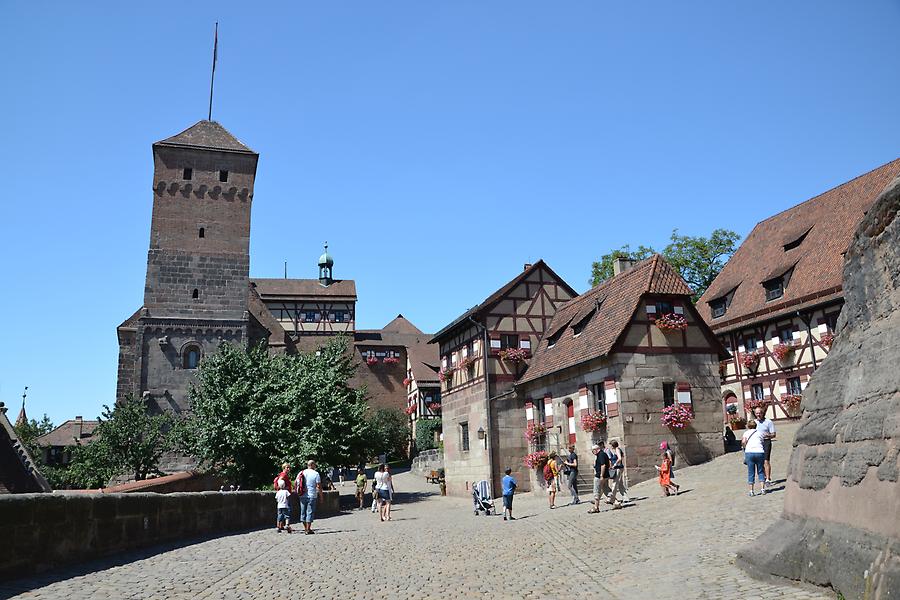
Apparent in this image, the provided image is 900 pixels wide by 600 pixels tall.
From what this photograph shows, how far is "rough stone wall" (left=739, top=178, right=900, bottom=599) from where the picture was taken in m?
5.58

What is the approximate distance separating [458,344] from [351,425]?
6653 millimetres

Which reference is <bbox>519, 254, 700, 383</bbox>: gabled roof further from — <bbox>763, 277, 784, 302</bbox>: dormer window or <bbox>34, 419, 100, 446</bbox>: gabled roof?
<bbox>34, 419, 100, 446</bbox>: gabled roof

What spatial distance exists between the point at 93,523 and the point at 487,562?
512cm

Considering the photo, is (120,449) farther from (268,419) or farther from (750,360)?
(750,360)

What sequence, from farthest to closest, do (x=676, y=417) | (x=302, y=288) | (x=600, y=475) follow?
(x=302, y=288) < (x=676, y=417) < (x=600, y=475)

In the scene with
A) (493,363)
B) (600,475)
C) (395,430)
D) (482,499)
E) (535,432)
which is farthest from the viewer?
(395,430)

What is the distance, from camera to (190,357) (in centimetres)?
3800

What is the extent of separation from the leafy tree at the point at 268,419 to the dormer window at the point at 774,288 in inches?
618

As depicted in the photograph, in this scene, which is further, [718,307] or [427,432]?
[427,432]

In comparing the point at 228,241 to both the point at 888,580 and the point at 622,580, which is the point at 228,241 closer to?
the point at 622,580

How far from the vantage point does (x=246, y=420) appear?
25156mm

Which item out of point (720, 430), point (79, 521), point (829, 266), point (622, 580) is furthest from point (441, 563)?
point (829, 266)

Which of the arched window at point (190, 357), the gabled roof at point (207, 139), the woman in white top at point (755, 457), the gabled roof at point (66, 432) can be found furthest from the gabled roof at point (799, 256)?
the gabled roof at point (66, 432)

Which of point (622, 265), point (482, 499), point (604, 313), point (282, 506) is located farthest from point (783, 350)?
point (282, 506)
